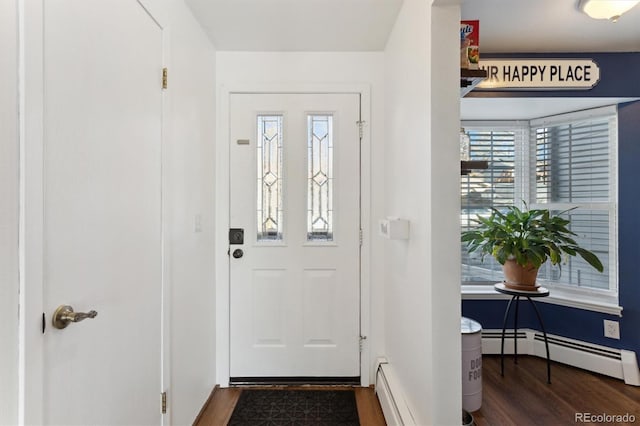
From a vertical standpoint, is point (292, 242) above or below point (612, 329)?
above

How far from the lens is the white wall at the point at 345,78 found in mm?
2250

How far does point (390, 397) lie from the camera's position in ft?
5.90

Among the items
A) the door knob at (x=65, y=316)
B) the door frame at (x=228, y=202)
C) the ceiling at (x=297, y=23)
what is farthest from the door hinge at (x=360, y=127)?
the door knob at (x=65, y=316)

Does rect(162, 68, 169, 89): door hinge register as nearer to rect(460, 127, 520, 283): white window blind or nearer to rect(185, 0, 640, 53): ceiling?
rect(185, 0, 640, 53): ceiling

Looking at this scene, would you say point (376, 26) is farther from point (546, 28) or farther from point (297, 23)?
point (546, 28)

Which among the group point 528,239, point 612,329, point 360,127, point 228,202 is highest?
point 360,127

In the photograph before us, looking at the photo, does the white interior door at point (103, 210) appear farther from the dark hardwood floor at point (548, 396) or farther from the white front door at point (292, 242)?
the dark hardwood floor at point (548, 396)

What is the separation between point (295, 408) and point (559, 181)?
2760mm

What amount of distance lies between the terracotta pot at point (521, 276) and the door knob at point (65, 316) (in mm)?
2466

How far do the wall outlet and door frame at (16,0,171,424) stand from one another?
3.30m

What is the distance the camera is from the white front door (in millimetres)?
2256

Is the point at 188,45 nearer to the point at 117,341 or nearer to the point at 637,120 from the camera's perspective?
the point at 117,341

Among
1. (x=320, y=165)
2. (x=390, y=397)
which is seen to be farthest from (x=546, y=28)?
(x=390, y=397)

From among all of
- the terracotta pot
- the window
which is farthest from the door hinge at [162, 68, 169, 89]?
the terracotta pot
